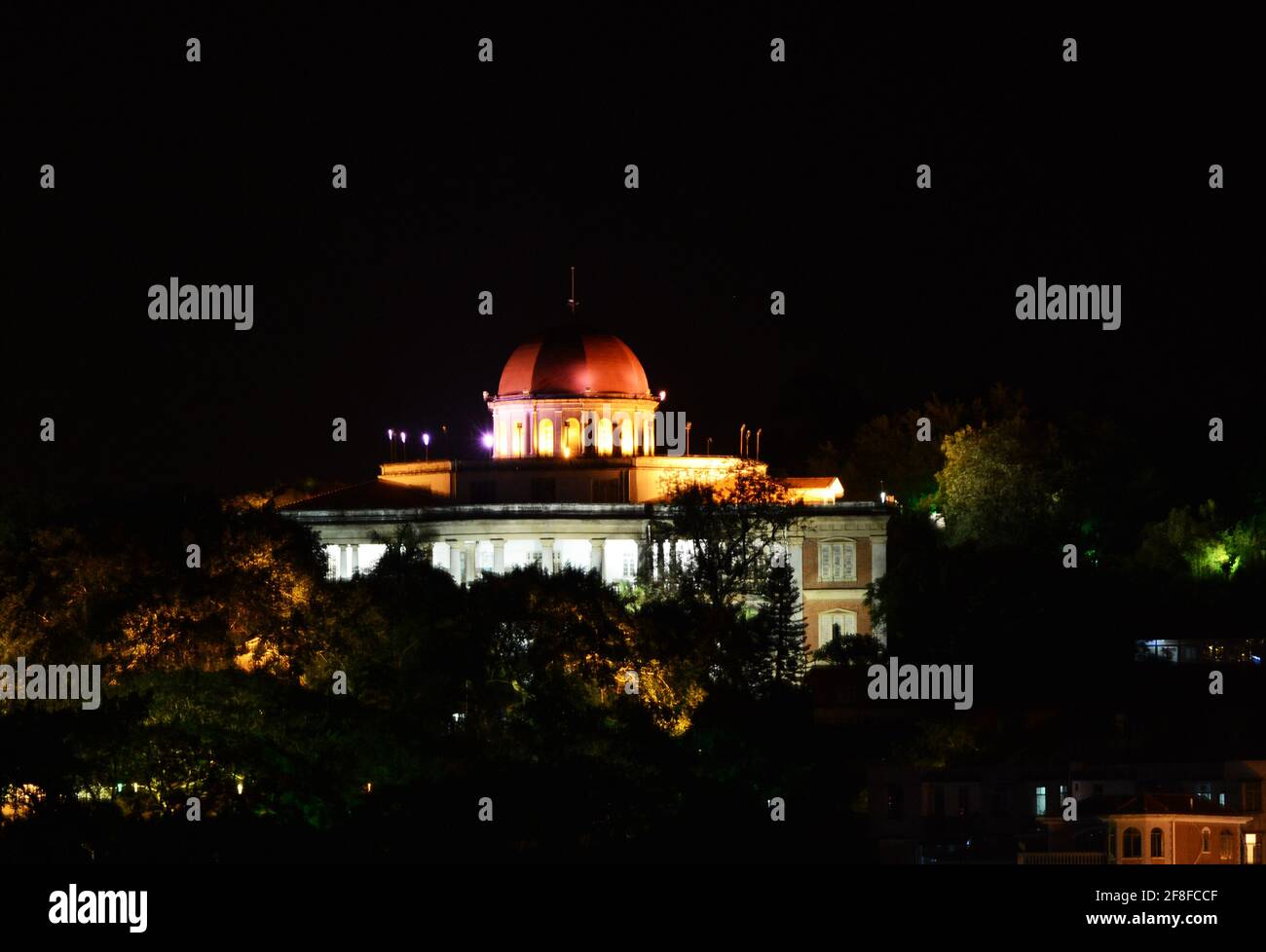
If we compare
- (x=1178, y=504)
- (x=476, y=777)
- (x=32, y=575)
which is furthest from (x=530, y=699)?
(x=1178, y=504)

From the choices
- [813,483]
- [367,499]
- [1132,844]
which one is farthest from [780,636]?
[367,499]

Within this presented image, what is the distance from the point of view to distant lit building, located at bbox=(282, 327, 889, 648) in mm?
145625

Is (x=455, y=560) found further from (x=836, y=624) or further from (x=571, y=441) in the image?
(x=836, y=624)

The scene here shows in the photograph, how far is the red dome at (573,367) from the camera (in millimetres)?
152250

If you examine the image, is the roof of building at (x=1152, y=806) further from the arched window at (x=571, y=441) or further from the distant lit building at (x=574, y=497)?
the arched window at (x=571, y=441)

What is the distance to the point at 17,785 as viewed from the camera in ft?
331

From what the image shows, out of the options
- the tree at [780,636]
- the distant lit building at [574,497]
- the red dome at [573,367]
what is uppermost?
the red dome at [573,367]

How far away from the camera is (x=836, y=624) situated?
475 feet

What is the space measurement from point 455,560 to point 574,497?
548 cm

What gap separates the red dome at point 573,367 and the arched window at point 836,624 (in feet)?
42.4

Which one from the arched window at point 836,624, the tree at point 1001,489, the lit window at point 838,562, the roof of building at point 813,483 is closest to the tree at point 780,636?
the arched window at point 836,624

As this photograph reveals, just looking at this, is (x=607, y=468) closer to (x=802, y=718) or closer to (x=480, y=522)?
(x=480, y=522)

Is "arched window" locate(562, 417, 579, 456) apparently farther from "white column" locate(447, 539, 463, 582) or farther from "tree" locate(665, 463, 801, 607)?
"tree" locate(665, 463, 801, 607)
